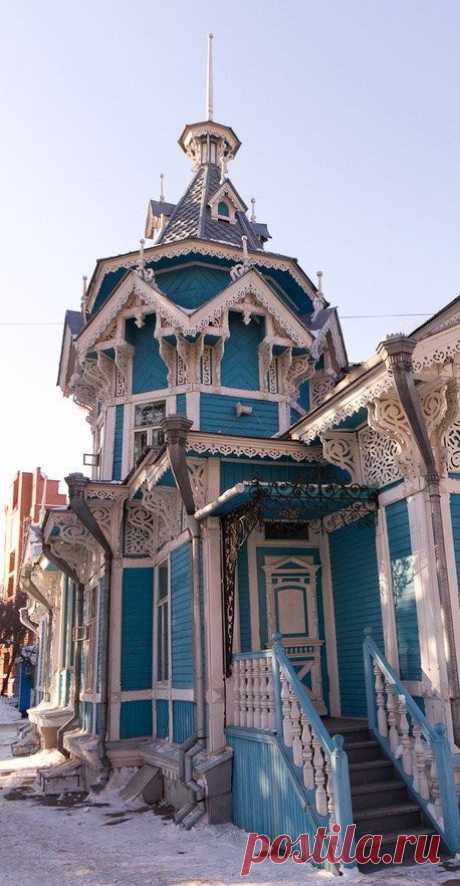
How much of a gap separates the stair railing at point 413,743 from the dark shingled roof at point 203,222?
934 centimetres

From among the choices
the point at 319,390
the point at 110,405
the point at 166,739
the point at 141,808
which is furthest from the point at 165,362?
the point at 141,808

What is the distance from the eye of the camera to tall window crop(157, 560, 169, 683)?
11375 mm

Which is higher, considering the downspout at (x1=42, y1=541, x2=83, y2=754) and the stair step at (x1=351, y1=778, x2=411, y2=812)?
the downspout at (x1=42, y1=541, x2=83, y2=754)

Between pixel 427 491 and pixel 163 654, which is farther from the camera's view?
pixel 163 654

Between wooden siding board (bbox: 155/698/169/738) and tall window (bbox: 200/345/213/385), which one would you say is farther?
tall window (bbox: 200/345/213/385)

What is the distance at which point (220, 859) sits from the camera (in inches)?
270

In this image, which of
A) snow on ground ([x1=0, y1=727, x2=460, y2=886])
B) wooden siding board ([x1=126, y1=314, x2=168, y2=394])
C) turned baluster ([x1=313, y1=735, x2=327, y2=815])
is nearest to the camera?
snow on ground ([x1=0, y1=727, x2=460, y2=886])

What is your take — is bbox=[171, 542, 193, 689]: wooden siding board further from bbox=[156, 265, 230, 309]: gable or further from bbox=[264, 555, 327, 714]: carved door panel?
bbox=[156, 265, 230, 309]: gable

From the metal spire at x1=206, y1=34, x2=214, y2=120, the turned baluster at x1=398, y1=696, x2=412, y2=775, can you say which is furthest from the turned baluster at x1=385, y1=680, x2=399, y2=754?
the metal spire at x1=206, y1=34, x2=214, y2=120

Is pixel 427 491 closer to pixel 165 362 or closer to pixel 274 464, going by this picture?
pixel 274 464

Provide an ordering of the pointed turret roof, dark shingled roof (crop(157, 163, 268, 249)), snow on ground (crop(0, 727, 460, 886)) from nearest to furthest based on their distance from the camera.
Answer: snow on ground (crop(0, 727, 460, 886))
dark shingled roof (crop(157, 163, 268, 249))
the pointed turret roof

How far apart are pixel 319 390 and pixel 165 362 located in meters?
3.76

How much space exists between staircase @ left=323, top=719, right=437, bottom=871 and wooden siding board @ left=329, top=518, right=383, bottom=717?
1236mm

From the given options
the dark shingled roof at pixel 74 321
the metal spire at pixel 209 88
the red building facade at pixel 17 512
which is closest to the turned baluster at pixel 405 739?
the dark shingled roof at pixel 74 321
